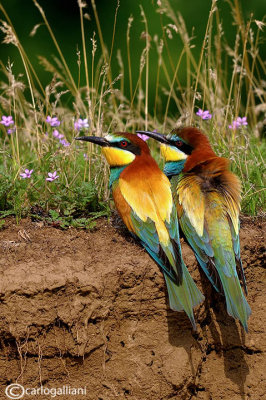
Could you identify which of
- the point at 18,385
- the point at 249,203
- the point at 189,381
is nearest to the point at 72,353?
the point at 18,385

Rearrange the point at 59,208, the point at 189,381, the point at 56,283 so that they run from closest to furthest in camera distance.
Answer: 1. the point at 56,283
2. the point at 189,381
3. the point at 59,208

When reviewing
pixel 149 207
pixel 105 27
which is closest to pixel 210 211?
pixel 149 207

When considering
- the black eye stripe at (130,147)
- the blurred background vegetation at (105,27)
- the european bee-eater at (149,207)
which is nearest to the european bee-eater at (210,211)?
the european bee-eater at (149,207)

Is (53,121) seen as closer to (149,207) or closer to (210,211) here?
(149,207)

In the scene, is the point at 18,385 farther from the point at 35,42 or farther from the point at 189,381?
the point at 35,42

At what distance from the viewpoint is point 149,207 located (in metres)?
3.04

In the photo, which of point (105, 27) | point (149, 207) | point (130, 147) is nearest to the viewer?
point (149, 207)

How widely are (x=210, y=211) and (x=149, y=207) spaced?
268mm

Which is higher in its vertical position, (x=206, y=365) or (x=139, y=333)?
(x=139, y=333)

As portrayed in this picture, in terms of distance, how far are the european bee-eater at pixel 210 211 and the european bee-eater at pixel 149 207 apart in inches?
3.2

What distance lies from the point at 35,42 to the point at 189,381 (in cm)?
524

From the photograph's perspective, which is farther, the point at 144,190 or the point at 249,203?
the point at 249,203

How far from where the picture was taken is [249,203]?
3488mm

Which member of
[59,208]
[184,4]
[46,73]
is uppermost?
[59,208]
